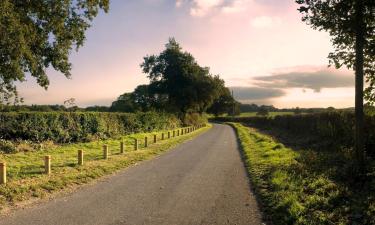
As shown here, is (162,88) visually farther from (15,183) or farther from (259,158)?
A: (15,183)

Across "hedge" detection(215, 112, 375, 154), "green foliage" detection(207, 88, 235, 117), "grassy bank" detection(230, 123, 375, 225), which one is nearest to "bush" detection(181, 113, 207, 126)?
"hedge" detection(215, 112, 375, 154)

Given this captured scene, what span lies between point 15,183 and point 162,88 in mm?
57581

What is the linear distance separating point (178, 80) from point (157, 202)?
5881 cm

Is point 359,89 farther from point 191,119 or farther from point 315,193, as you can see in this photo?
point 191,119

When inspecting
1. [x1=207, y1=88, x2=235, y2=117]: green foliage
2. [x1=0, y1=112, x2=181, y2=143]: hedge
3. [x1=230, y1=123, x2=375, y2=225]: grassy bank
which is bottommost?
[x1=230, y1=123, x2=375, y2=225]: grassy bank

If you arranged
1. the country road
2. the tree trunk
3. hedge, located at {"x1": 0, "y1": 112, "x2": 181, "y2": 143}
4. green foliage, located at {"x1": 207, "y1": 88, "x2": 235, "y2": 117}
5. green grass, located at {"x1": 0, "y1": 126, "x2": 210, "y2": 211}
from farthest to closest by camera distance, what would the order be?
1. green foliage, located at {"x1": 207, "y1": 88, "x2": 235, "y2": 117}
2. hedge, located at {"x1": 0, "y1": 112, "x2": 181, "y2": 143}
3. the tree trunk
4. green grass, located at {"x1": 0, "y1": 126, "x2": 210, "y2": 211}
5. the country road

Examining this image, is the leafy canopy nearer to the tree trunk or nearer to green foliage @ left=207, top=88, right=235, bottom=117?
the tree trunk

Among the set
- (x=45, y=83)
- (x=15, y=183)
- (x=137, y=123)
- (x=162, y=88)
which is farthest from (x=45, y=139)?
(x=162, y=88)

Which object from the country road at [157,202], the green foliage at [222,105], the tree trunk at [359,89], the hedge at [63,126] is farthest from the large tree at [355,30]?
the green foliage at [222,105]

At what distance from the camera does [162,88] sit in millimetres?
69812

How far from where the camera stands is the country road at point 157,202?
8.83 metres

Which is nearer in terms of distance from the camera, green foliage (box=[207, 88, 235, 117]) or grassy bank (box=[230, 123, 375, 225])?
grassy bank (box=[230, 123, 375, 225])

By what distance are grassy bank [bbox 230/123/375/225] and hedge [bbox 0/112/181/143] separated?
13.2 m

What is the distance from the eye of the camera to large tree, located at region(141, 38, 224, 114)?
68.1 m
